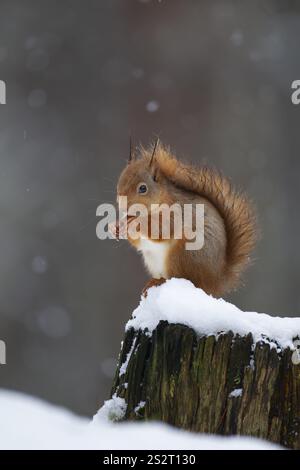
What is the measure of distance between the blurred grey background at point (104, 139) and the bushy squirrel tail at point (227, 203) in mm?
2165

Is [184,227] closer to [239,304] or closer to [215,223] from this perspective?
[215,223]

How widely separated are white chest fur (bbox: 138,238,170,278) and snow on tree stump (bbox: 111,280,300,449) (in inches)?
22.1

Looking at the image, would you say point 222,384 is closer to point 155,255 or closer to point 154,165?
point 155,255

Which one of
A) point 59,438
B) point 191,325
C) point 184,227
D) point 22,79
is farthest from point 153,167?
point 22,79

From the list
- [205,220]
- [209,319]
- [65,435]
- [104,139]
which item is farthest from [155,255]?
[104,139]

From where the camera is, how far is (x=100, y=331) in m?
4.36

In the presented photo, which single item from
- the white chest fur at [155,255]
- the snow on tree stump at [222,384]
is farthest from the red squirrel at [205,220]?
the snow on tree stump at [222,384]

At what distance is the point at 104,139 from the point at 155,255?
2.42 metres

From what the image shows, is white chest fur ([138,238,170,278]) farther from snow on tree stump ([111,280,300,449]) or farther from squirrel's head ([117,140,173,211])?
snow on tree stump ([111,280,300,449])

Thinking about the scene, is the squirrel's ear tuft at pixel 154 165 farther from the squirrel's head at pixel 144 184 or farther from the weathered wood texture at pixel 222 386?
the weathered wood texture at pixel 222 386

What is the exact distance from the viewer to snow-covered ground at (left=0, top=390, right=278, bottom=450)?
977 mm

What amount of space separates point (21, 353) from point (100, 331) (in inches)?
20.7

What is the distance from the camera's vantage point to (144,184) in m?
1.96
